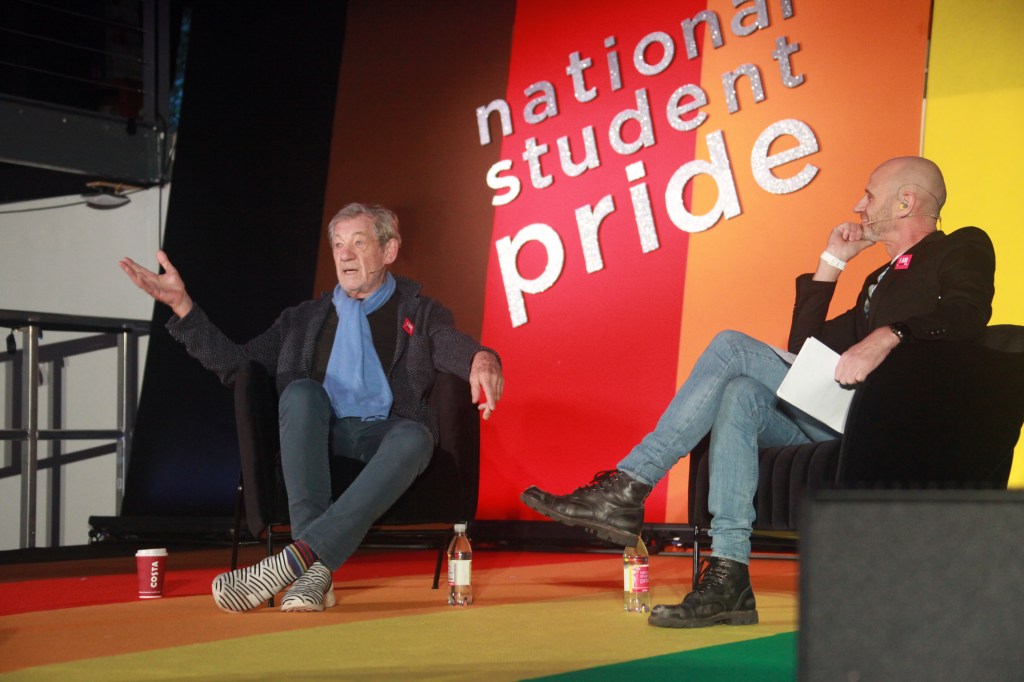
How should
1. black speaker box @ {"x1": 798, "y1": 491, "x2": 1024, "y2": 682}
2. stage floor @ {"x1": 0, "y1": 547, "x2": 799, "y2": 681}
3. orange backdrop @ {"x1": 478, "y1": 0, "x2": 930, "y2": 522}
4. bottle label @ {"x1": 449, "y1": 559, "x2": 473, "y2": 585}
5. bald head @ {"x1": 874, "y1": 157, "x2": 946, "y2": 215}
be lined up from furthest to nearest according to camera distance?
orange backdrop @ {"x1": 478, "y1": 0, "x2": 930, "y2": 522} → bottle label @ {"x1": 449, "y1": 559, "x2": 473, "y2": 585} → bald head @ {"x1": 874, "y1": 157, "x2": 946, "y2": 215} → stage floor @ {"x1": 0, "y1": 547, "x2": 799, "y2": 681} → black speaker box @ {"x1": 798, "y1": 491, "x2": 1024, "y2": 682}

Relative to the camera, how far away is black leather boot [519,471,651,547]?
7.72 feet

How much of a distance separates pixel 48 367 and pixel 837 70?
14.6 feet

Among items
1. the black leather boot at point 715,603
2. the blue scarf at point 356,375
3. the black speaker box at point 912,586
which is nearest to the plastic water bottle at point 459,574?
the blue scarf at point 356,375

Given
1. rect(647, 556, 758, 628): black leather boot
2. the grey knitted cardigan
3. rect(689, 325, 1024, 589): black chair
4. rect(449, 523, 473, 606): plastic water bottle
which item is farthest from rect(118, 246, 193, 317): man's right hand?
rect(689, 325, 1024, 589): black chair

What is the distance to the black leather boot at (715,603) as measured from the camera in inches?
89.4

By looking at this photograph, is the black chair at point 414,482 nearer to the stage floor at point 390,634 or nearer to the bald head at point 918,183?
the stage floor at point 390,634

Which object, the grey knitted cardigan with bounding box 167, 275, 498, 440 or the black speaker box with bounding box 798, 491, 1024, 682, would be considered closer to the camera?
the black speaker box with bounding box 798, 491, 1024, 682

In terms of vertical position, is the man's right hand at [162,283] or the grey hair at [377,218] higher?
the grey hair at [377,218]

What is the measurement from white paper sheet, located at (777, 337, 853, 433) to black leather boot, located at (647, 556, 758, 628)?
14.6 inches

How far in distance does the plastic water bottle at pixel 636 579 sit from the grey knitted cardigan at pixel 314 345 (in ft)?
2.17

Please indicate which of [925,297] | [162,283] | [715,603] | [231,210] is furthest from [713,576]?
[231,210]

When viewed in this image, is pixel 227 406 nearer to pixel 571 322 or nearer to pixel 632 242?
pixel 571 322

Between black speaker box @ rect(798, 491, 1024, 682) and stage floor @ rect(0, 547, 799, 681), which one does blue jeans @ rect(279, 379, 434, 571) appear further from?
black speaker box @ rect(798, 491, 1024, 682)

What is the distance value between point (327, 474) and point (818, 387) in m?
1.20
